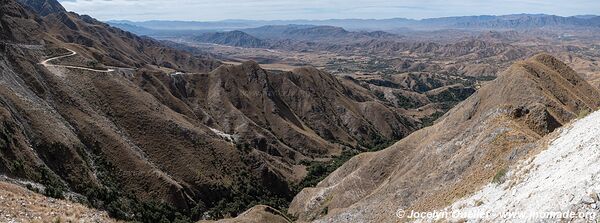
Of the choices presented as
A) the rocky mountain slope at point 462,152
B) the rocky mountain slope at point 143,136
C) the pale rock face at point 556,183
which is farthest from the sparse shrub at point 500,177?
the rocky mountain slope at point 143,136

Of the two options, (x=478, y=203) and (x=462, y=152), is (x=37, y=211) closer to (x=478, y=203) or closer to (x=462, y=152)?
(x=478, y=203)

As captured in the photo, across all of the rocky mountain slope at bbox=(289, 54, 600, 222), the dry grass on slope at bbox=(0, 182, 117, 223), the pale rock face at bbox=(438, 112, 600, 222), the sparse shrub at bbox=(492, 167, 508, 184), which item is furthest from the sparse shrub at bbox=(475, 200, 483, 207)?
the dry grass on slope at bbox=(0, 182, 117, 223)

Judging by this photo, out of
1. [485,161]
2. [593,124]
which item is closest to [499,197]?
[593,124]

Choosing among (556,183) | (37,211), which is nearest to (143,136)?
(37,211)

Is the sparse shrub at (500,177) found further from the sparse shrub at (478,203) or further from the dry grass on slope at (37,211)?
the dry grass on slope at (37,211)

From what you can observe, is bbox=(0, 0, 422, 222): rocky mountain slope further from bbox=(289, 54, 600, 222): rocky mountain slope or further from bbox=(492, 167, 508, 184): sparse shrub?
bbox=(492, 167, 508, 184): sparse shrub
